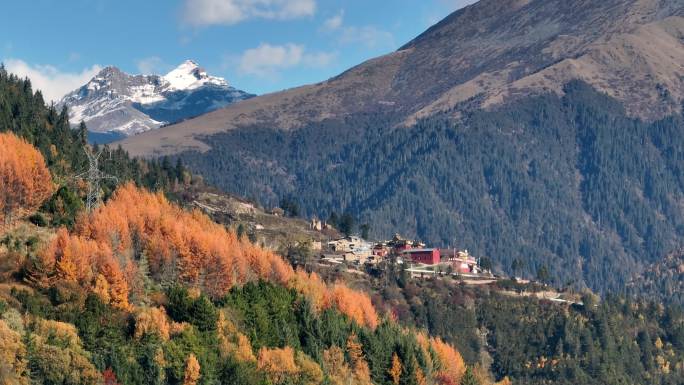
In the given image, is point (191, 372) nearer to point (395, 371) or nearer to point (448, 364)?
point (395, 371)

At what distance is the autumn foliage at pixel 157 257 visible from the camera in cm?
12875

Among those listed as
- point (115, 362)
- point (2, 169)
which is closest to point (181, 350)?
point (115, 362)

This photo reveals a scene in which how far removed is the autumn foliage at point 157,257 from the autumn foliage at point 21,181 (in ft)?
19.5

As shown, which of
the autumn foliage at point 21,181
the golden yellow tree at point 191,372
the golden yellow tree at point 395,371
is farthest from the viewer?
the golden yellow tree at point 395,371

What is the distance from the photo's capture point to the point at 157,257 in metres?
143

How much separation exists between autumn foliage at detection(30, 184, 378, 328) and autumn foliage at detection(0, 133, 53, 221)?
5944 mm

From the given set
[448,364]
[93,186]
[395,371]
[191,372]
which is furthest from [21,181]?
[448,364]

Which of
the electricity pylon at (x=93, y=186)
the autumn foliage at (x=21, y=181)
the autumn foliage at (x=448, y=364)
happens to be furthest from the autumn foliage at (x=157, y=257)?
the autumn foliage at (x=448, y=364)

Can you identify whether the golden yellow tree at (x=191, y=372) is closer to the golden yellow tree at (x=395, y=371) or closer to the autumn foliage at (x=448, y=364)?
the golden yellow tree at (x=395, y=371)

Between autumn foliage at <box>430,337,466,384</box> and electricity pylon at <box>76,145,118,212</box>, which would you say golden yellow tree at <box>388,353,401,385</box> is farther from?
electricity pylon at <box>76,145,118,212</box>

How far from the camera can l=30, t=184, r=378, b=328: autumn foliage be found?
129 meters

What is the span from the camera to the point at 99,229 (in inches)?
5561

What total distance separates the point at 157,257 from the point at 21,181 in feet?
55.1

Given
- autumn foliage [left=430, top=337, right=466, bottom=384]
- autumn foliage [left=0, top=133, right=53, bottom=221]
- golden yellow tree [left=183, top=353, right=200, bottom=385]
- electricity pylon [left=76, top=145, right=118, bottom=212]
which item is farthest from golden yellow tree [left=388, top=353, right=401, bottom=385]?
autumn foliage [left=0, top=133, right=53, bottom=221]
